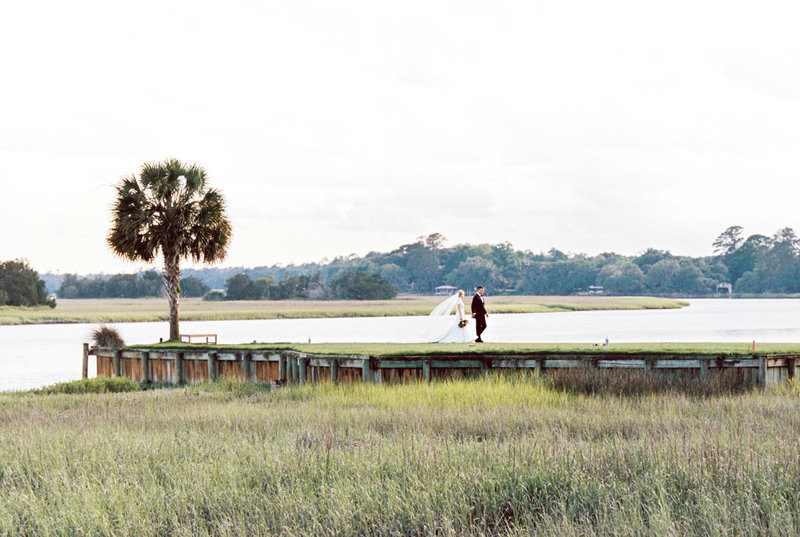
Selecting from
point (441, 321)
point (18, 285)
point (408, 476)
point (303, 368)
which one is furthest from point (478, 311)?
point (18, 285)

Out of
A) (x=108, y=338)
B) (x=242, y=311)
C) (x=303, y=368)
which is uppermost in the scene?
(x=108, y=338)

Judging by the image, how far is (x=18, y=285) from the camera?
324 feet

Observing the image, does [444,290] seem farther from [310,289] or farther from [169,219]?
[169,219]

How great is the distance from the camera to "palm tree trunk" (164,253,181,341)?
115 feet

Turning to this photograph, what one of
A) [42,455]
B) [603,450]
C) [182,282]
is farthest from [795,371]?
[182,282]

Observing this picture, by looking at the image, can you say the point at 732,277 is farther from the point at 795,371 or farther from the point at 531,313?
the point at 795,371

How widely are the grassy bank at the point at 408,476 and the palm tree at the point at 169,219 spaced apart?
21.2m

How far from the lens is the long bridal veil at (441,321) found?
89.4ft

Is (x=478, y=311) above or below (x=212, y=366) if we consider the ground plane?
above

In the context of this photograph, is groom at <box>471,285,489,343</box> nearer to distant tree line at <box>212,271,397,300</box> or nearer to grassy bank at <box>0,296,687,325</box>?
grassy bank at <box>0,296,687,325</box>

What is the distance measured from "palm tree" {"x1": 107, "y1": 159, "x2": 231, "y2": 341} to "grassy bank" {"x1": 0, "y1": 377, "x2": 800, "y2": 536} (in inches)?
834

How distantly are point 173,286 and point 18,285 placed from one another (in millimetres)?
70986

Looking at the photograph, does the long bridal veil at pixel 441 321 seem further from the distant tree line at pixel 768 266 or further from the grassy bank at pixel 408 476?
the distant tree line at pixel 768 266

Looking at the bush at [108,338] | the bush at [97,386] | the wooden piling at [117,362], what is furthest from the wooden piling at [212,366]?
the bush at [108,338]
